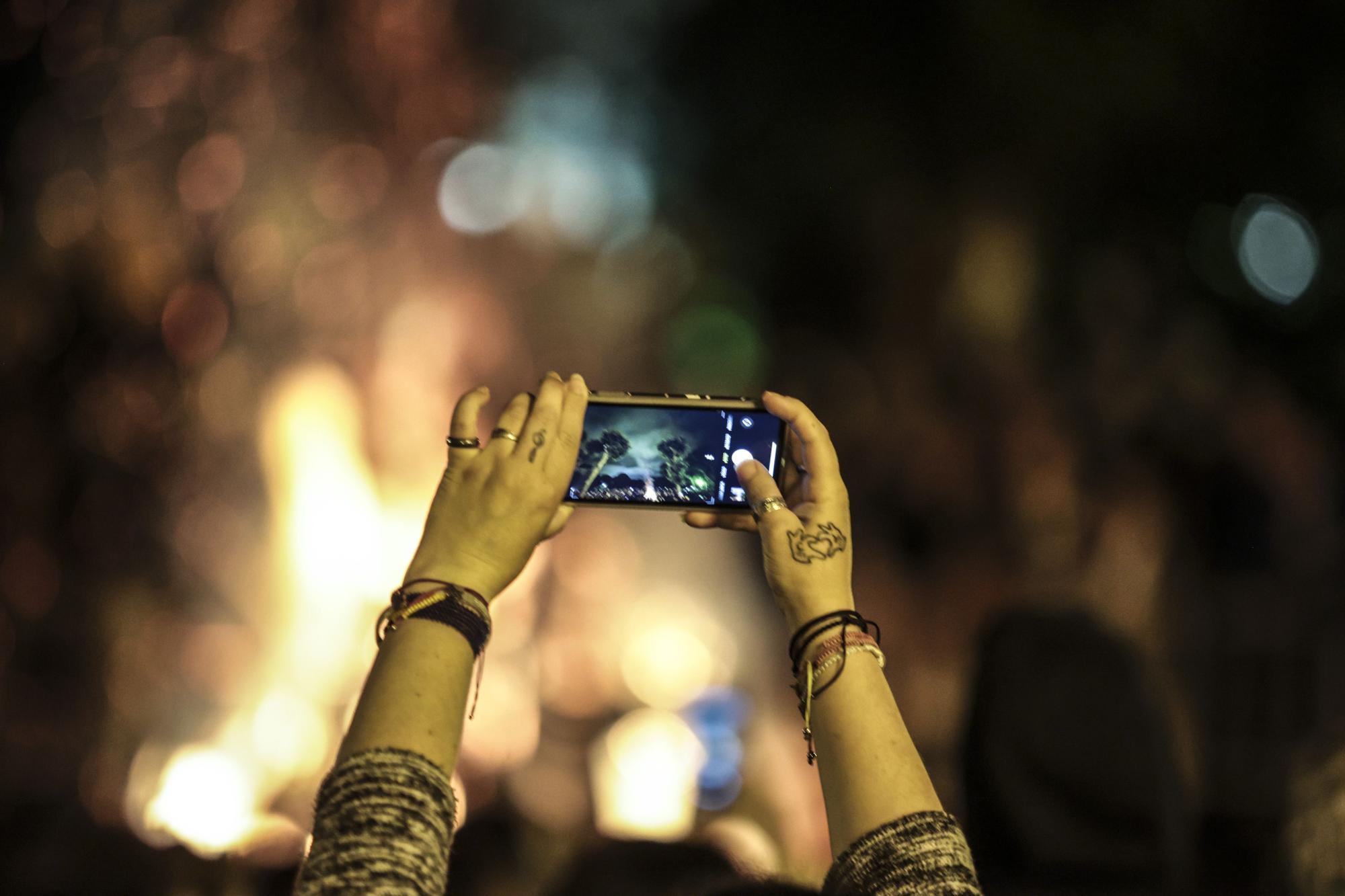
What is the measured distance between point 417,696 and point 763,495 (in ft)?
1.38

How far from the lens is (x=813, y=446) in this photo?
1.13 m

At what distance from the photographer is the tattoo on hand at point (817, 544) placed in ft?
3.47

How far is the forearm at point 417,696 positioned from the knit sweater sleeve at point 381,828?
1cm

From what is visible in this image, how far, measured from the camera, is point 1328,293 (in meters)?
4.73

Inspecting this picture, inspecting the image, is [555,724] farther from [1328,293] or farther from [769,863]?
[1328,293]

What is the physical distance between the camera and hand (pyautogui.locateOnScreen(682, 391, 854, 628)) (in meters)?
1.04

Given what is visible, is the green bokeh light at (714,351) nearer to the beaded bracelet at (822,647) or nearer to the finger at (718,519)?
the finger at (718,519)

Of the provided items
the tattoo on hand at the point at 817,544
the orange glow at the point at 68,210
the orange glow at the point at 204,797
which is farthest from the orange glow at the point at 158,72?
the tattoo on hand at the point at 817,544

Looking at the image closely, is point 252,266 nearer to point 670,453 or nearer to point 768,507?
point 670,453

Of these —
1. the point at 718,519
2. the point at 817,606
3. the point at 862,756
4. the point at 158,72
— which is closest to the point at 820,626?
the point at 817,606

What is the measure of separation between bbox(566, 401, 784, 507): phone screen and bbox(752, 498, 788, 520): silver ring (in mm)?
131

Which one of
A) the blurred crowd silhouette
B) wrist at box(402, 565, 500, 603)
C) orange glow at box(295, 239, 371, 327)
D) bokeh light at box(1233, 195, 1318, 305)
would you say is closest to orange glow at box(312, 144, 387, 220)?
the blurred crowd silhouette

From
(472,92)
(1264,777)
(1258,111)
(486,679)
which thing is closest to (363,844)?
(1264,777)

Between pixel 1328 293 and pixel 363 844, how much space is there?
506 cm
